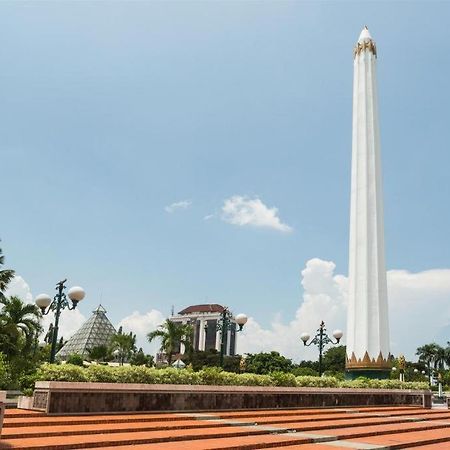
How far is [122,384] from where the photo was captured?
41.3 feet

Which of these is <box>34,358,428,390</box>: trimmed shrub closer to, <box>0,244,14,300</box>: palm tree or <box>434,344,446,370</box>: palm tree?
<box>0,244,14,300</box>: palm tree

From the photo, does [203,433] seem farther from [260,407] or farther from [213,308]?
[213,308]

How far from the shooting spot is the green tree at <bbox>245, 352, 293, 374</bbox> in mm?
55812

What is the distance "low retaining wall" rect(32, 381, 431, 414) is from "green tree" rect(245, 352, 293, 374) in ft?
118

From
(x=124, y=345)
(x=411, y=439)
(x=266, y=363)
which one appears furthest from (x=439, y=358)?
(x=411, y=439)

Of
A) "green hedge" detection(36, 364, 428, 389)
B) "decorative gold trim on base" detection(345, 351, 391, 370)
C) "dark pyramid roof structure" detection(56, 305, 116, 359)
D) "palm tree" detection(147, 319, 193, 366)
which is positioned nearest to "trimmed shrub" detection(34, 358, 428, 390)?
"green hedge" detection(36, 364, 428, 389)

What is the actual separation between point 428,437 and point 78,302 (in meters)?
10.5

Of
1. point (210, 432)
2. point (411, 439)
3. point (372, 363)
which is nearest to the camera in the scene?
point (210, 432)

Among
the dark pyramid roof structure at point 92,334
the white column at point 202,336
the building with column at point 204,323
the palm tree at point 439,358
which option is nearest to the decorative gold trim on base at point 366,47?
the palm tree at point 439,358

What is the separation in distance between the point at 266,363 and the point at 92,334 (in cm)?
5603

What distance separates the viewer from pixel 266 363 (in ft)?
185

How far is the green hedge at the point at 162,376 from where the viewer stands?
1202 cm

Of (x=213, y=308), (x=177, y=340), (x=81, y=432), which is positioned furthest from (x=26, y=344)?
(x=213, y=308)

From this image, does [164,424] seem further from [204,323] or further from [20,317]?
[204,323]
